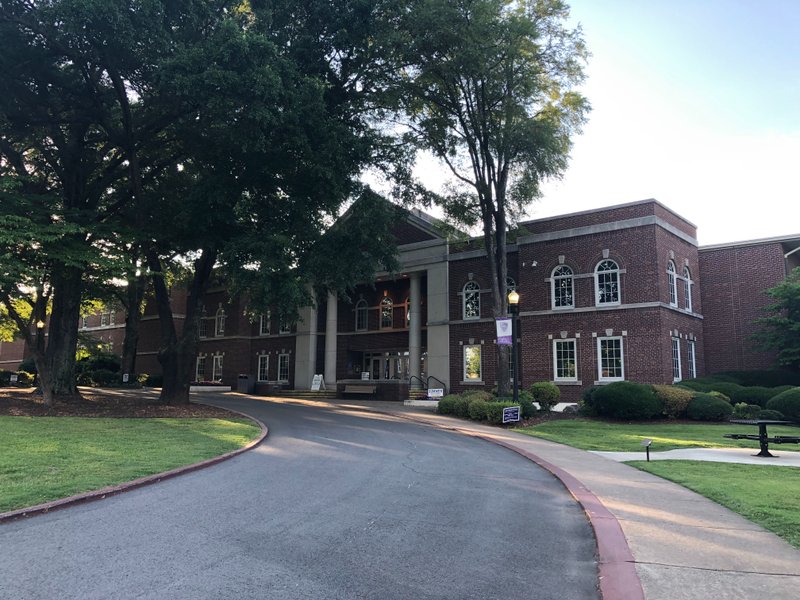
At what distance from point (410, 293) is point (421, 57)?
14.9 metres

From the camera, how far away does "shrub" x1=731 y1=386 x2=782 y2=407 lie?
70.4 feet

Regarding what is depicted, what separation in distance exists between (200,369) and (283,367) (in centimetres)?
889

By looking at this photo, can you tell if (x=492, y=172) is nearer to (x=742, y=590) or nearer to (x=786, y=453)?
(x=786, y=453)

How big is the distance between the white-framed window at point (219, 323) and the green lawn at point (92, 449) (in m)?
27.7

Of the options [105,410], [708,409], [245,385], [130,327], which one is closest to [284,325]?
[105,410]

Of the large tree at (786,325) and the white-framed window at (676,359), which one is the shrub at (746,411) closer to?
the white-framed window at (676,359)

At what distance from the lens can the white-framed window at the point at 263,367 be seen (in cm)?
4153

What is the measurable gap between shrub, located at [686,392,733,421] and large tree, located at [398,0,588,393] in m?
6.76

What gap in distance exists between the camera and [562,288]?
1071 inches

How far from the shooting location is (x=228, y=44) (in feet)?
48.8

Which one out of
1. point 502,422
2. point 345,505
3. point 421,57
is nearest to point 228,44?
point 421,57

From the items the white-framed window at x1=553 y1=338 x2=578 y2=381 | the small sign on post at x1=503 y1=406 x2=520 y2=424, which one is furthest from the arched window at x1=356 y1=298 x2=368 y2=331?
the small sign on post at x1=503 y1=406 x2=520 y2=424

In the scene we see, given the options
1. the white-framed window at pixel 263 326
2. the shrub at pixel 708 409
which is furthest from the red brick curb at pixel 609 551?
the white-framed window at pixel 263 326

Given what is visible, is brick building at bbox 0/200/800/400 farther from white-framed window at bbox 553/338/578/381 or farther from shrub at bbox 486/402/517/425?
shrub at bbox 486/402/517/425
